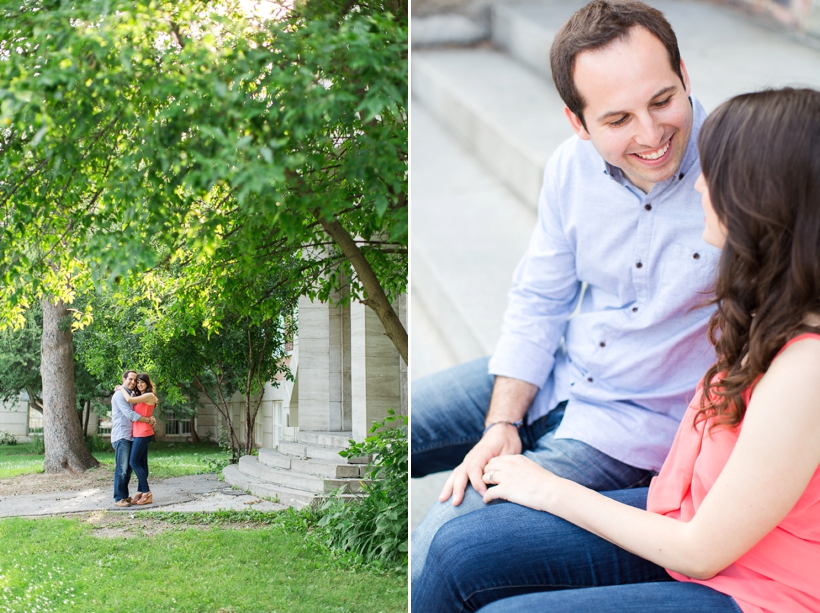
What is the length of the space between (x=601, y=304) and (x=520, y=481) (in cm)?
41

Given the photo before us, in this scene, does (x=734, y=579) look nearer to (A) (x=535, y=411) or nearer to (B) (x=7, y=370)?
(A) (x=535, y=411)

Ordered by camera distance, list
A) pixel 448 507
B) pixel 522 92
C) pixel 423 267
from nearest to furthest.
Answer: pixel 448 507
pixel 423 267
pixel 522 92

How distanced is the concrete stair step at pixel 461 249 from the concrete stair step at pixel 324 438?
0.50m

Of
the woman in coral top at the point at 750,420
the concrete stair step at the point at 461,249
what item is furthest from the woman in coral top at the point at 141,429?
the woman in coral top at the point at 750,420

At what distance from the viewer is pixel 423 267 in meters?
2.58

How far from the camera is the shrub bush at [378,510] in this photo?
6.22 feet

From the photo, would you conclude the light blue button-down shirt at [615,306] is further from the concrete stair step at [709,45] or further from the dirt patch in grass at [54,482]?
the concrete stair step at [709,45]

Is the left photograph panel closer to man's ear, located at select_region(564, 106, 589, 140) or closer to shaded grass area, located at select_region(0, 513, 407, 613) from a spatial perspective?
shaded grass area, located at select_region(0, 513, 407, 613)

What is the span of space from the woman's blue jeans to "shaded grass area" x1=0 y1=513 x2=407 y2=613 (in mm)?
88

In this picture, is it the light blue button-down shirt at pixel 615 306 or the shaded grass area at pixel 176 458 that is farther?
the shaded grass area at pixel 176 458

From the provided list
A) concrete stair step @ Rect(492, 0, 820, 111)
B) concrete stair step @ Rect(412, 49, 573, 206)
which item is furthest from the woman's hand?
concrete stair step @ Rect(492, 0, 820, 111)

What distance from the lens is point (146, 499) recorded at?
1802mm

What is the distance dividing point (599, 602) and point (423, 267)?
6.00 feet

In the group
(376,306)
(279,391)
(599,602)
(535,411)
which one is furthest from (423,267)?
(599,602)
